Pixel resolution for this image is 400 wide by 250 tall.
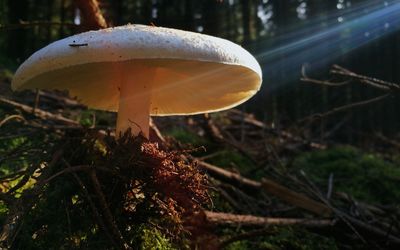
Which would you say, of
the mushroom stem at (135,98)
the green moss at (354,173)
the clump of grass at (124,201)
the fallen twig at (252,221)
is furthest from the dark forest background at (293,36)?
the clump of grass at (124,201)

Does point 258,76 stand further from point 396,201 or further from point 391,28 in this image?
point 391,28

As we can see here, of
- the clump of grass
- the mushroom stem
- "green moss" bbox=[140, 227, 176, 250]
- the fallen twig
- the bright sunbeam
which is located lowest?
the bright sunbeam

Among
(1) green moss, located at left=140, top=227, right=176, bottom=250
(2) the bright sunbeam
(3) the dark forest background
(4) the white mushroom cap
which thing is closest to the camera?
(4) the white mushroom cap

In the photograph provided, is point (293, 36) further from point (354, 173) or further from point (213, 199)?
point (213, 199)

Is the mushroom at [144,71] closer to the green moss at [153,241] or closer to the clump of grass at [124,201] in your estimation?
the clump of grass at [124,201]

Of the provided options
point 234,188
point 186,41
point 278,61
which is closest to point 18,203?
point 186,41

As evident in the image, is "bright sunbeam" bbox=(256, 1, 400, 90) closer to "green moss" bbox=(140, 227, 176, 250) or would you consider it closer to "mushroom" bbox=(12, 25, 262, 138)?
"mushroom" bbox=(12, 25, 262, 138)

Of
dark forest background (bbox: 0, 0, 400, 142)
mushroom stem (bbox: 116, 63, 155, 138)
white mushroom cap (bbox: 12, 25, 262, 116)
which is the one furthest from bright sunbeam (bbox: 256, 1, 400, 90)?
mushroom stem (bbox: 116, 63, 155, 138)
